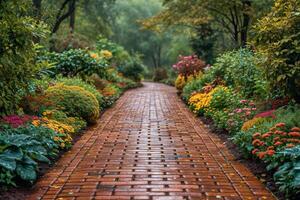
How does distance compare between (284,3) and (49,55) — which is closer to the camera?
(284,3)

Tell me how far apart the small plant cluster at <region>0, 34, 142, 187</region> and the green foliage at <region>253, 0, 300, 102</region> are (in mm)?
3771

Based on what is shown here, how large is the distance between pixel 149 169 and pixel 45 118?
2.75m

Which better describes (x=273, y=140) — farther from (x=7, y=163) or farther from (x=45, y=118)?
(x=45, y=118)

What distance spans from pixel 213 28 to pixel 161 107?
1064 centimetres

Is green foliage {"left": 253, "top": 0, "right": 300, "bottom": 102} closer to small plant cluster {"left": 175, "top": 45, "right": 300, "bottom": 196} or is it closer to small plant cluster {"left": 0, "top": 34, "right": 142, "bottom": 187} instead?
small plant cluster {"left": 175, "top": 45, "right": 300, "bottom": 196}

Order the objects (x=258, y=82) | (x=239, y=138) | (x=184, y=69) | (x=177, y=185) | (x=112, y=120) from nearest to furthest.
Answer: (x=177, y=185) → (x=239, y=138) → (x=258, y=82) → (x=112, y=120) → (x=184, y=69)

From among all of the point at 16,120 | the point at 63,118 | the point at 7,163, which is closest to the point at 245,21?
the point at 63,118

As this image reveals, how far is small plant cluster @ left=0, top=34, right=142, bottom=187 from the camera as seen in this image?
4922 mm

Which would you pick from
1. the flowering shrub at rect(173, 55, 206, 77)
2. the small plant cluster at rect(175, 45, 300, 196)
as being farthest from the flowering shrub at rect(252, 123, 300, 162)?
the flowering shrub at rect(173, 55, 206, 77)

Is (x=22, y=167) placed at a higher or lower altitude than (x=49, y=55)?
lower

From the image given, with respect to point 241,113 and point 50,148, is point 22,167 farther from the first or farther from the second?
point 241,113

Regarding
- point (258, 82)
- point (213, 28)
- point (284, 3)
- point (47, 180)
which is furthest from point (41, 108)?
point (213, 28)

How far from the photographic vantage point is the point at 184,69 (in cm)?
1677

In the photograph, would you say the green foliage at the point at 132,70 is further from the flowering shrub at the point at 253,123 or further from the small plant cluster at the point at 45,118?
the flowering shrub at the point at 253,123
